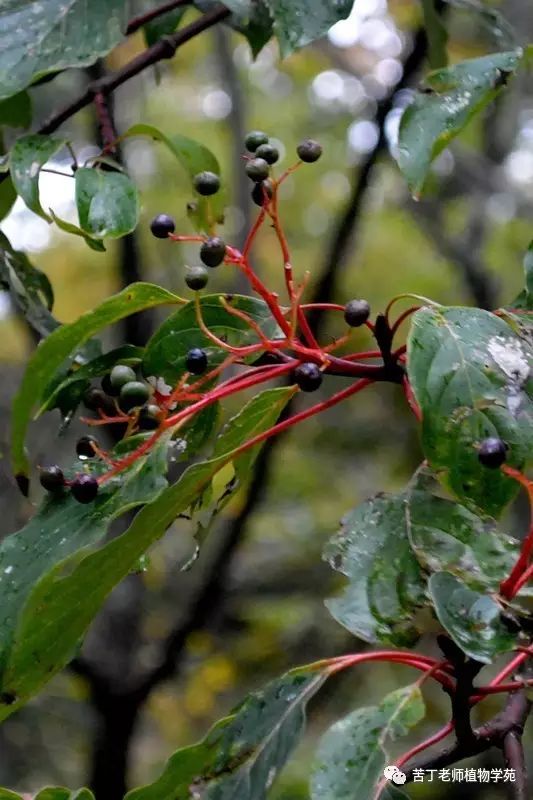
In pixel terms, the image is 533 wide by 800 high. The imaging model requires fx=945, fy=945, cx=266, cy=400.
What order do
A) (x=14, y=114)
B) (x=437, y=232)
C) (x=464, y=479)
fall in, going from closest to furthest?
1. (x=464, y=479)
2. (x=14, y=114)
3. (x=437, y=232)

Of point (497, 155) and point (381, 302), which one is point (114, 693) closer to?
point (381, 302)

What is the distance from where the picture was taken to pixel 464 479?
2.31 ft

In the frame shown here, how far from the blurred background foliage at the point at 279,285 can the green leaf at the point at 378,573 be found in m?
1.34

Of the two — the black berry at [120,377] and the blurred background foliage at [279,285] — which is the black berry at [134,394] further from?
the blurred background foliage at [279,285]

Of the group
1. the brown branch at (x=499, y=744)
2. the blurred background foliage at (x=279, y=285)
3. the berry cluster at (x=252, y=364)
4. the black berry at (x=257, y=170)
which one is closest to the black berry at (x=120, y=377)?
the berry cluster at (x=252, y=364)

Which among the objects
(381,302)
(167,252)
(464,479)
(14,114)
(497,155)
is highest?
(14,114)

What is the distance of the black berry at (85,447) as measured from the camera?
0.87 meters

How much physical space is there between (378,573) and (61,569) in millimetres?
286

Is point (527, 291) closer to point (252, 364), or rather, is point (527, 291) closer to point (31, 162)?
point (252, 364)

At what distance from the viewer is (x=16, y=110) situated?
3.91 feet

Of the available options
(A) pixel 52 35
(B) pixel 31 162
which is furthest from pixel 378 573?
(A) pixel 52 35

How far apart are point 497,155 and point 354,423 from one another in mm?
1208

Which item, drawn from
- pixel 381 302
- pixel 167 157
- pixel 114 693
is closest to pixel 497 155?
pixel 381 302

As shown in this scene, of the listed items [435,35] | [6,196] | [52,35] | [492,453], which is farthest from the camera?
[435,35]
